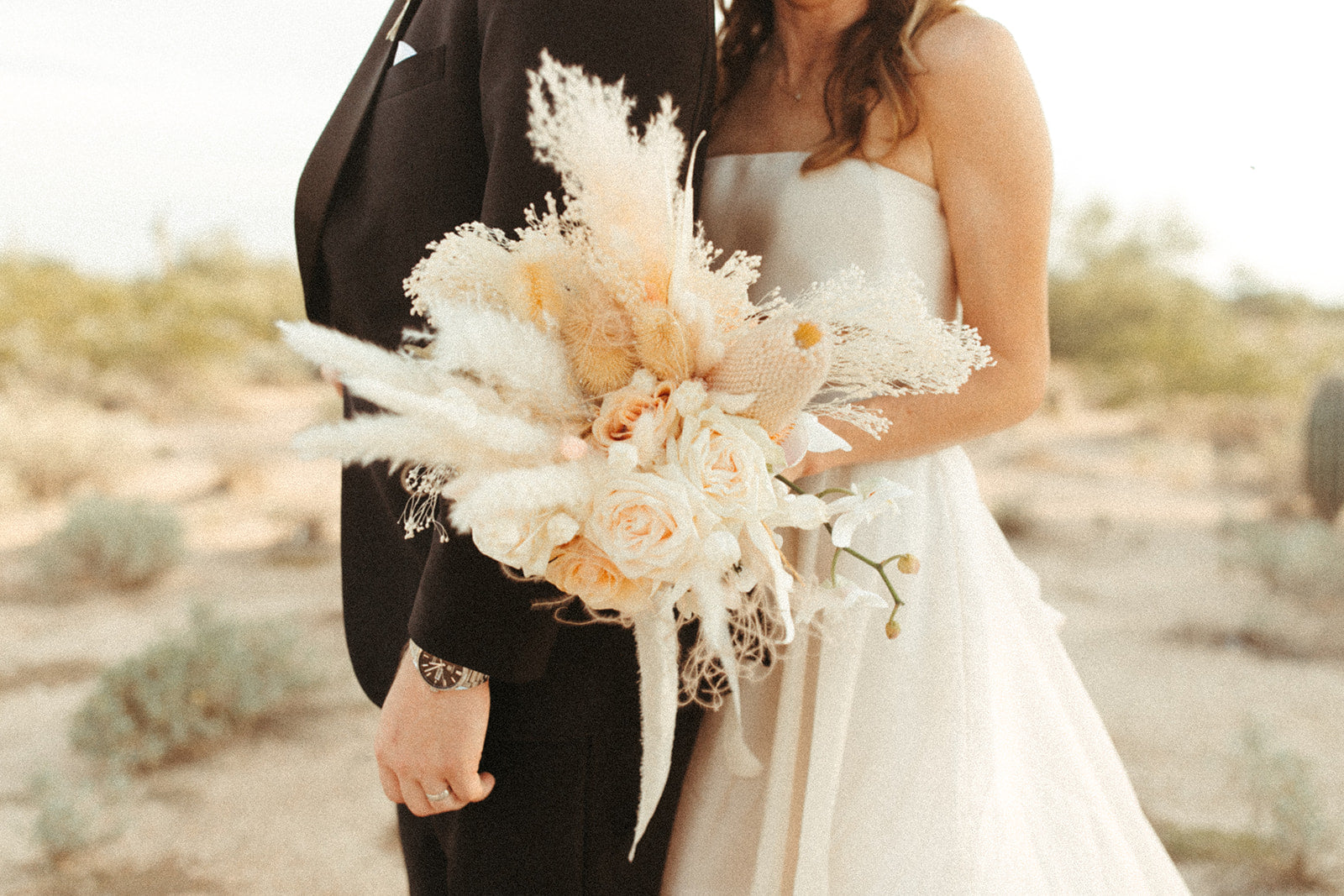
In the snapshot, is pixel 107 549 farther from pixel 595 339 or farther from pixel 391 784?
pixel 595 339

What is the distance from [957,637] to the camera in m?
1.24

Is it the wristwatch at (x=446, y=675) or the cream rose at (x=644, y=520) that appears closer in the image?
the cream rose at (x=644, y=520)

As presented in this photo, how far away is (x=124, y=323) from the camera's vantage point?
1030cm

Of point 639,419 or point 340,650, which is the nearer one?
point 639,419

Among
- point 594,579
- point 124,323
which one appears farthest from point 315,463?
point 124,323

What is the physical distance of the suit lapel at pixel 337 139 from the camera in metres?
1.17

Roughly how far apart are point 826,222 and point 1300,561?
19.7ft

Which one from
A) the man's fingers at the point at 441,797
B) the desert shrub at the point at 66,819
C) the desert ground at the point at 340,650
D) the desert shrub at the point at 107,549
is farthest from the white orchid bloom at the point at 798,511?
the desert shrub at the point at 107,549

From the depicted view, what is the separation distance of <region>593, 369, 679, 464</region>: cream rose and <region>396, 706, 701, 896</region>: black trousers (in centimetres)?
49

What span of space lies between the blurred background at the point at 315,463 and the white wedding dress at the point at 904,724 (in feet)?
1.31

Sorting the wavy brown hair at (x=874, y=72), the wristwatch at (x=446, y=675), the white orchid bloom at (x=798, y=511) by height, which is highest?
the wavy brown hair at (x=874, y=72)

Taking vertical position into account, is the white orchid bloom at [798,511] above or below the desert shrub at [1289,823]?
above

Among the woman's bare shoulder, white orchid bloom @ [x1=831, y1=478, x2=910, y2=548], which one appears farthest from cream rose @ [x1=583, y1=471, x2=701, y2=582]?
the woman's bare shoulder

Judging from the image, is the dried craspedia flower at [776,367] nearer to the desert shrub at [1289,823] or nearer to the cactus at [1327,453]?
the desert shrub at [1289,823]
